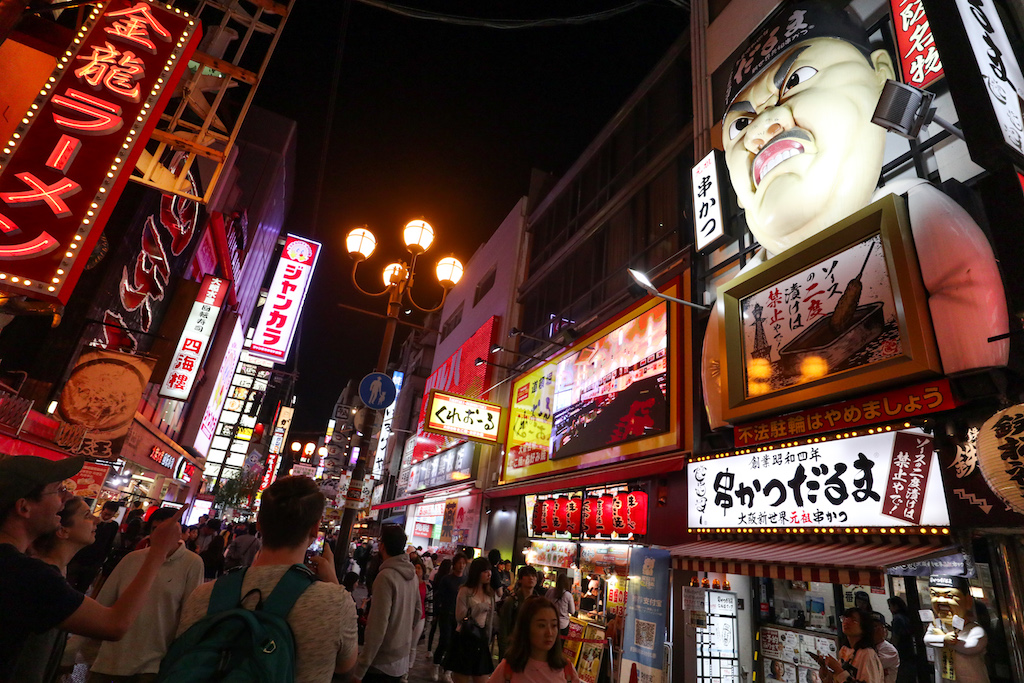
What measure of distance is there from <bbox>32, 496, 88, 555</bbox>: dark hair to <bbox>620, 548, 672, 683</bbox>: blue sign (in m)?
7.45

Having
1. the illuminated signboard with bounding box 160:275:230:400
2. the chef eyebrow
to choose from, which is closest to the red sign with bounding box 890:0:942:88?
the chef eyebrow

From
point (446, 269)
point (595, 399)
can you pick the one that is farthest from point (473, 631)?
point (595, 399)

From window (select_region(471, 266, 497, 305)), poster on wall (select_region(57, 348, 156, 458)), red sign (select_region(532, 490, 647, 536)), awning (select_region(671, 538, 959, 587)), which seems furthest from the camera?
window (select_region(471, 266, 497, 305))

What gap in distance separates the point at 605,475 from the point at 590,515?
143 centimetres

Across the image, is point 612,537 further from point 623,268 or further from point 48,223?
point 48,223

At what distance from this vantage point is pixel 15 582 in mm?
2096

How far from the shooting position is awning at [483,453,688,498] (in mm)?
9250

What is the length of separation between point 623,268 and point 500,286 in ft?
31.9

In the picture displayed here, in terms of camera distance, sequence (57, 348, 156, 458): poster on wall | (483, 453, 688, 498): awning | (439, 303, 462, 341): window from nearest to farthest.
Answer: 1. (483, 453, 688, 498): awning
2. (57, 348, 156, 458): poster on wall
3. (439, 303, 462, 341): window

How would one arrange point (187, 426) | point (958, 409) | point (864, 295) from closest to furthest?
1. point (958, 409)
2. point (864, 295)
3. point (187, 426)

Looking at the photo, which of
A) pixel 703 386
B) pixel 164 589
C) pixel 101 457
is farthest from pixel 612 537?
pixel 101 457

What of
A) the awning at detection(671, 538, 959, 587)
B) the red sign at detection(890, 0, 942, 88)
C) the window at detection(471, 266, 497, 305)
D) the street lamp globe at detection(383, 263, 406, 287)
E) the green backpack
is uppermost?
the window at detection(471, 266, 497, 305)

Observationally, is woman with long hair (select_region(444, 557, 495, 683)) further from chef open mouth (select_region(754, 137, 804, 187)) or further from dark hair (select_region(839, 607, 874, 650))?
chef open mouth (select_region(754, 137, 804, 187))

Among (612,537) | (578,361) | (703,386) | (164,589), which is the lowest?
(164,589)
